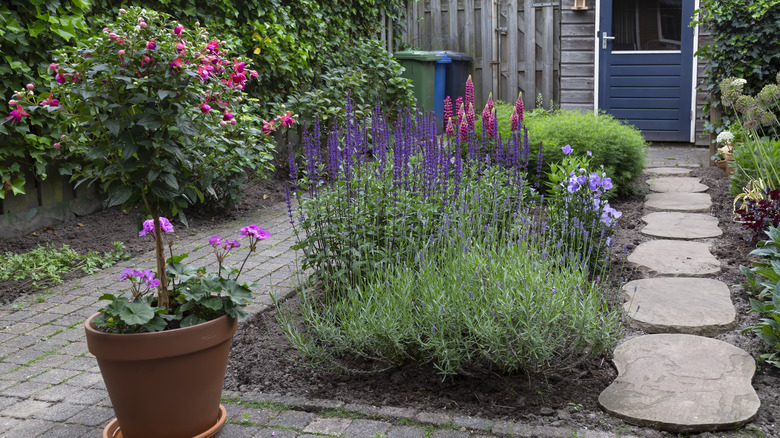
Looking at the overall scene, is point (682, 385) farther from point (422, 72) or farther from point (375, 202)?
point (422, 72)

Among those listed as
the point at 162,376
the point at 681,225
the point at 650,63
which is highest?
the point at 650,63

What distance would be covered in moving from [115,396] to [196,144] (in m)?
1.00

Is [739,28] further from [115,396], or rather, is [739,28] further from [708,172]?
[115,396]

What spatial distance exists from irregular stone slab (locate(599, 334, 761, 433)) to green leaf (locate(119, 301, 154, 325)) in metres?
1.70

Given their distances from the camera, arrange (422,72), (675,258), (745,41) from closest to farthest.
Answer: (675,258), (745,41), (422,72)

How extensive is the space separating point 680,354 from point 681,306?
0.60 metres

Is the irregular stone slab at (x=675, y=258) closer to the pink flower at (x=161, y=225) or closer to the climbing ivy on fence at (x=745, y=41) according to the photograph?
the pink flower at (x=161, y=225)

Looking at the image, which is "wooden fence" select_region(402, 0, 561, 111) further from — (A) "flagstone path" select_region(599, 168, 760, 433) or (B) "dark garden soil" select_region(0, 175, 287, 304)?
(A) "flagstone path" select_region(599, 168, 760, 433)

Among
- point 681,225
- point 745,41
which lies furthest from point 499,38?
point 681,225

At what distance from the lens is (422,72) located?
10.8 meters

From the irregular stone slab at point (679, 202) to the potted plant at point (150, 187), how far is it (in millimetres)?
4020

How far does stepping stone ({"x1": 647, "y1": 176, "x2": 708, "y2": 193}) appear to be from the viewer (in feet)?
20.9

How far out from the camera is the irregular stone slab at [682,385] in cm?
253

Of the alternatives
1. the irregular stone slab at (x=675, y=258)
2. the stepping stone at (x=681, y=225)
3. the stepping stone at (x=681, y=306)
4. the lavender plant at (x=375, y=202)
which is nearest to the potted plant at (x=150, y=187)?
the lavender plant at (x=375, y=202)
